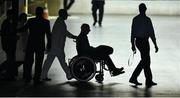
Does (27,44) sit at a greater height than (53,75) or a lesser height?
greater

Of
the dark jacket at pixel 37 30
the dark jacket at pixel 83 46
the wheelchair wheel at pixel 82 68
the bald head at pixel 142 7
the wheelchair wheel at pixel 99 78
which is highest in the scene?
the bald head at pixel 142 7

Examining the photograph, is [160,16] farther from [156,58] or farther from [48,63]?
[48,63]

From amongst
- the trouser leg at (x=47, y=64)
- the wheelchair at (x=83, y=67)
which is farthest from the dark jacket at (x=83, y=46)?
the trouser leg at (x=47, y=64)

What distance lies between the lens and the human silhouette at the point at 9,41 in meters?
12.3

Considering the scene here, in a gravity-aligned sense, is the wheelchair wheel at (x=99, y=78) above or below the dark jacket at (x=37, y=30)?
below

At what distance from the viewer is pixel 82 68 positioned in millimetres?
12359

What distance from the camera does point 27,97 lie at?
36.0 feet

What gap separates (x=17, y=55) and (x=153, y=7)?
55.5ft

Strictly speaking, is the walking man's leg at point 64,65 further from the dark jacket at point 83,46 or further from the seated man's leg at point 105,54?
the seated man's leg at point 105,54

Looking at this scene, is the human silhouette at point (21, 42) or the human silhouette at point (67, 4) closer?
the human silhouette at point (21, 42)

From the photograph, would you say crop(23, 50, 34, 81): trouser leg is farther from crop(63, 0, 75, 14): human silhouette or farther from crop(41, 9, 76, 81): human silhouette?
crop(63, 0, 75, 14): human silhouette

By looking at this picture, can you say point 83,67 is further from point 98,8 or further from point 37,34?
point 98,8

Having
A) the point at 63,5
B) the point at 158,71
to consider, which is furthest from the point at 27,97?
the point at 63,5

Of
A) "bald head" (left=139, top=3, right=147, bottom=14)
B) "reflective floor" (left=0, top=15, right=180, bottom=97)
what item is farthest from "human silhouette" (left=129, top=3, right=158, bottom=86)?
"reflective floor" (left=0, top=15, right=180, bottom=97)
